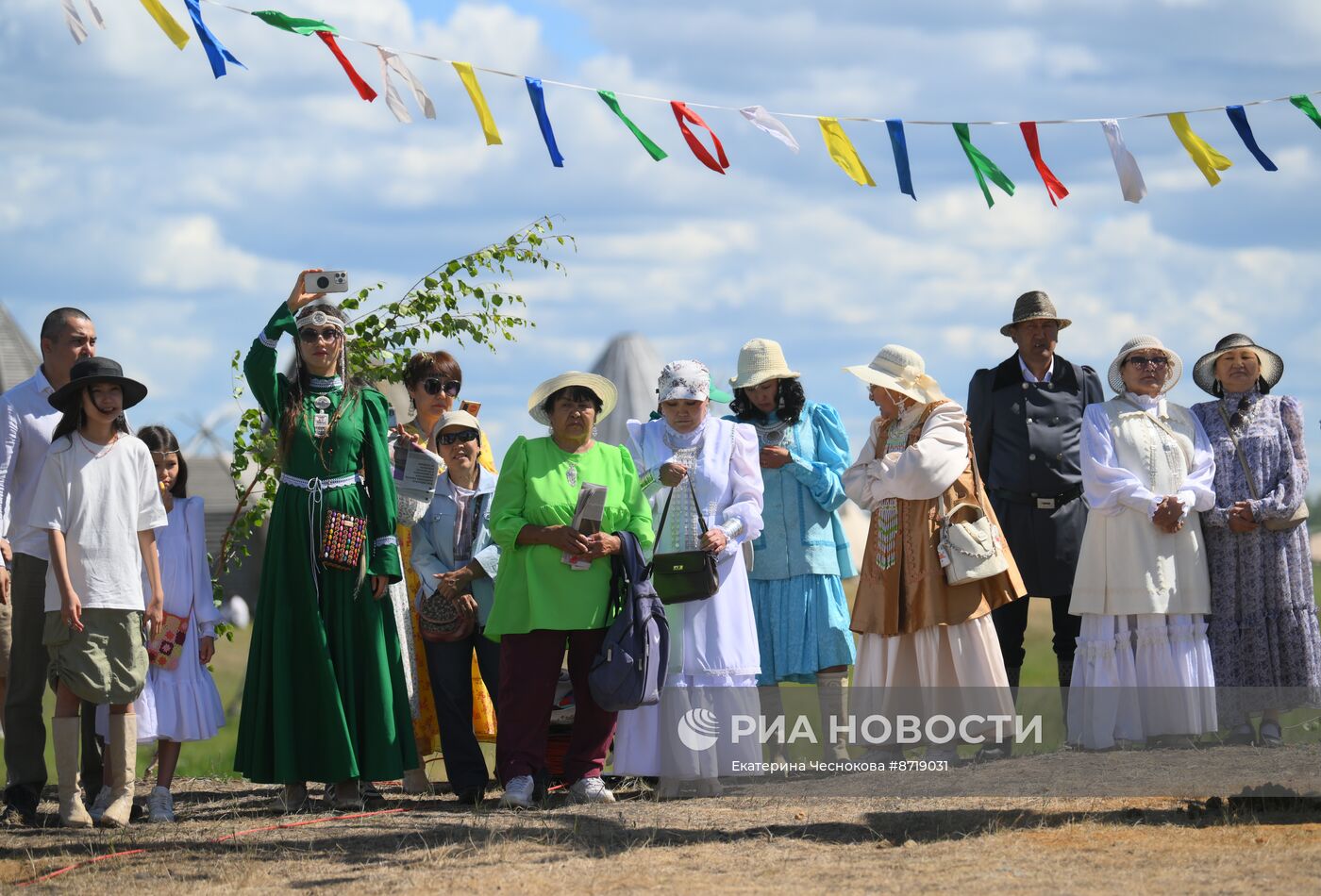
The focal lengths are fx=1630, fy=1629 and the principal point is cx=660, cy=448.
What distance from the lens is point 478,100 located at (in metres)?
7.10

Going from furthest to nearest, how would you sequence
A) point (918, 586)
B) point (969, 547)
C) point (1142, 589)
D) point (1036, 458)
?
point (1036, 458) < point (1142, 589) < point (918, 586) < point (969, 547)

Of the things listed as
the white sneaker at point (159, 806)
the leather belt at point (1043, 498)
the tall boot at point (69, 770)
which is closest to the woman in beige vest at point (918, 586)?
the leather belt at point (1043, 498)

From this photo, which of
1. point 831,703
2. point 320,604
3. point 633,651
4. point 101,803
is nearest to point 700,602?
point 633,651

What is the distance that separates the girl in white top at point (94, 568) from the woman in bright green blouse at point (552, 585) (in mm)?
1412

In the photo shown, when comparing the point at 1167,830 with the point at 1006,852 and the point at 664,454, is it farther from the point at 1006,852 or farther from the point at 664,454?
the point at 664,454

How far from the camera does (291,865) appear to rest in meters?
5.49

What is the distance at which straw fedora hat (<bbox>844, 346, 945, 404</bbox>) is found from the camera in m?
7.45

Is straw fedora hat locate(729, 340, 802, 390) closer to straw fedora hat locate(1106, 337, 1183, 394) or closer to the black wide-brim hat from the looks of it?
straw fedora hat locate(1106, 337, 1183, 394)

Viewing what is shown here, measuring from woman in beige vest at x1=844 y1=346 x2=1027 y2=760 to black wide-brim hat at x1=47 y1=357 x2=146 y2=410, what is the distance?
10.5 feet

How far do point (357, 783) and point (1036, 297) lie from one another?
4.11 m

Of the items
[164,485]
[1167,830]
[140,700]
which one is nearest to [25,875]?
[140,700]

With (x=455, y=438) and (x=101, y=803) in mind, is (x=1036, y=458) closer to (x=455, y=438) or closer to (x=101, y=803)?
(x=455, y=438)

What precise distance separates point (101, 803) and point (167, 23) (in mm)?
3080

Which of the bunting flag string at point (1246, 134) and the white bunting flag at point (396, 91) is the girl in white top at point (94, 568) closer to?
the white bunting flag at point (396, 91)
